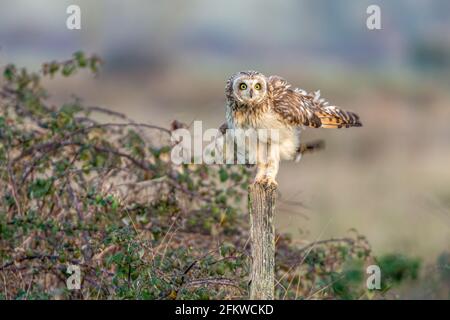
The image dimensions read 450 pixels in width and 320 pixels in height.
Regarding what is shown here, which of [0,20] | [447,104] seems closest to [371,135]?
[447,104]

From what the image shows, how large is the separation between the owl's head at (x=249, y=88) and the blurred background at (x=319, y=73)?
2.22 meters

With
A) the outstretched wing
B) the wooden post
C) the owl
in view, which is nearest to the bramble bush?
the owl

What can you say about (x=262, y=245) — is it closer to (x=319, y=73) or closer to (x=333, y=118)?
(x=333, y=118)

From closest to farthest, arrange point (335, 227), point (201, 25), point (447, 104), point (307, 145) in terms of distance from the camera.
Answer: point (307, 145) → point (335, 227) → point (447, 104) → point (201, 25)

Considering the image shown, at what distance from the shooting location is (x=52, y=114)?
818cm

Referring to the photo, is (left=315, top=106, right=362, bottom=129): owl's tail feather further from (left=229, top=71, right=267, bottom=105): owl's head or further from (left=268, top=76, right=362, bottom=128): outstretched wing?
(left=229, top=71, right=267, bottom=105): owl's head

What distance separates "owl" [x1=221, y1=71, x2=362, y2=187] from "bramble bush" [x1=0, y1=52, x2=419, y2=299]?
0.69 metres

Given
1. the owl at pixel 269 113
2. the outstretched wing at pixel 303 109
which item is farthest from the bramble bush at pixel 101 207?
the outstretched wing at pixel 303 109

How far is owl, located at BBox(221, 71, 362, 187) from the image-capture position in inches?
269

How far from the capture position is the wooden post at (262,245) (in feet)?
19.1

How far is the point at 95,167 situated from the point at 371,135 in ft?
28.4
